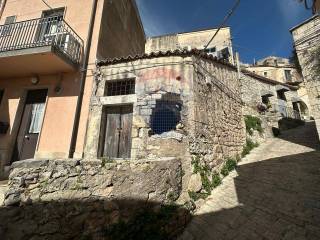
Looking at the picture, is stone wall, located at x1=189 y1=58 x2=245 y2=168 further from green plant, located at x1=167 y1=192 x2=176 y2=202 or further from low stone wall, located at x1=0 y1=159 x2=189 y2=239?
low stone wall, located at x1=0 y1=159 x2=189 y2=239

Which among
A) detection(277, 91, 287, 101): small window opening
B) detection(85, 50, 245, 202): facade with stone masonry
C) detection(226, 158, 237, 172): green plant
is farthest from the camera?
detection(277, 91, 287, 101): small window opening

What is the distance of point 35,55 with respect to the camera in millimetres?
7152

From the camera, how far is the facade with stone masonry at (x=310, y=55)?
314 inches

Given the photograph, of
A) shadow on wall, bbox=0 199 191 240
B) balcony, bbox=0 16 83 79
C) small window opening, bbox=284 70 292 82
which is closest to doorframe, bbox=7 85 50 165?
balcony, bbox=0 16 83 79

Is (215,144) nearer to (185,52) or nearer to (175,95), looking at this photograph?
(175,95)

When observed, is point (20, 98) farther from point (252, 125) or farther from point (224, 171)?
point (252, 125)

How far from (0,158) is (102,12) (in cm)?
685

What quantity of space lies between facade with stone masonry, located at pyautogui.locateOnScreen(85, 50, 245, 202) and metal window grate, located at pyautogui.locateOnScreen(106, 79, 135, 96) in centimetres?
6

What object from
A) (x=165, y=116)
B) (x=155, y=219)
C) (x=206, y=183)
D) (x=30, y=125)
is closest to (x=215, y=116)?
(x=165, y=116)

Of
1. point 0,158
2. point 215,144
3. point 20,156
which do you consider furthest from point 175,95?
point 0,158

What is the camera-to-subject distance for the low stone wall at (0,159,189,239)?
455cm

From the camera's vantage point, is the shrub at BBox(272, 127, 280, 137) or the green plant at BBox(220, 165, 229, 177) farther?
the shrub at BBox(272, 127, 280, 137)

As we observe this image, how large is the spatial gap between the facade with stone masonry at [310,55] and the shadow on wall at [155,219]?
4.41m

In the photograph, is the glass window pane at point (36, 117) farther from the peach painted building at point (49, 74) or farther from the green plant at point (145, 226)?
the green plant at point (145, 226)
